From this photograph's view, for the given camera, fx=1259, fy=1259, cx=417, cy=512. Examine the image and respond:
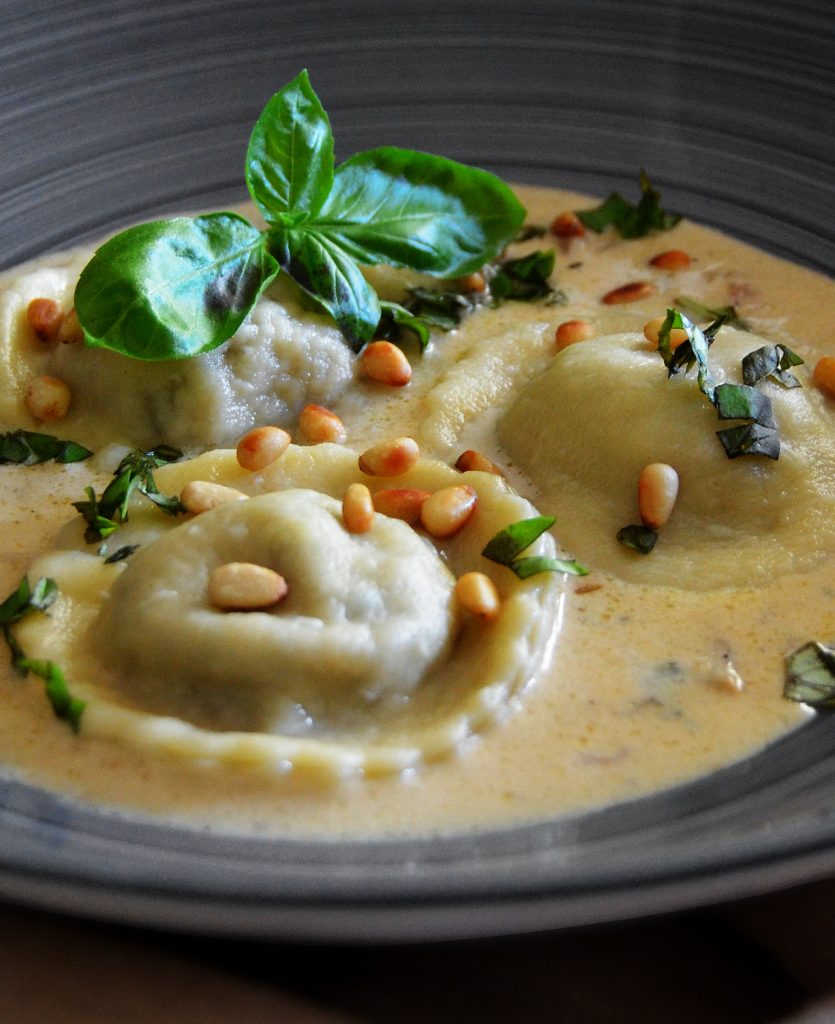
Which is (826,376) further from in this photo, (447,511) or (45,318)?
(45,318)

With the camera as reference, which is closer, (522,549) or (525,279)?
(522,549)

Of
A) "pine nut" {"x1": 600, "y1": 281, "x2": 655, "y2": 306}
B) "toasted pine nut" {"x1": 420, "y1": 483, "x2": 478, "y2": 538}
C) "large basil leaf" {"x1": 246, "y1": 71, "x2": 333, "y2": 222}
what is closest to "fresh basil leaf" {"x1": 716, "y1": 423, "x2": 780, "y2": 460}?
"toasted pine nut" {"x1": 420, "y1": 483, "x2": 478, "y2": 538}

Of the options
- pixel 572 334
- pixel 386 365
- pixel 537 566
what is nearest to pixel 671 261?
pixel 572 334

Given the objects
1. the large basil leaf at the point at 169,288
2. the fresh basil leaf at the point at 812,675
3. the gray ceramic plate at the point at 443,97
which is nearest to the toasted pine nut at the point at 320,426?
the large basil leaf at the point at 169,288

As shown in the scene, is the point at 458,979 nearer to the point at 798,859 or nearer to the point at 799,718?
the point at 798,859

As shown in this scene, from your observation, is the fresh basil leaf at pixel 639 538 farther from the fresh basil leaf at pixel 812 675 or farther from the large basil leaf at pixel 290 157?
the large basil leaf at pixel 290 157

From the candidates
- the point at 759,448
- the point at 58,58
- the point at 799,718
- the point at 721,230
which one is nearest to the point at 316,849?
the point at 799,718
